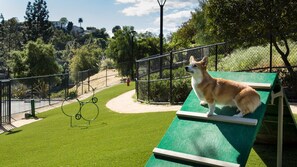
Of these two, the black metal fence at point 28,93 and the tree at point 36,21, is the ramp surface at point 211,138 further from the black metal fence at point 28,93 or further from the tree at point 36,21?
the tree at point 36,21

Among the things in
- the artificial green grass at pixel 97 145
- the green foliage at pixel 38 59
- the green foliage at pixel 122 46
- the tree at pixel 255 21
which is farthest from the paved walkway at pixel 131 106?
the green foliage at pixel 38 59

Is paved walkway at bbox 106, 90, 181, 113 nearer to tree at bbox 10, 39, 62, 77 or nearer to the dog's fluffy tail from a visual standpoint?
the dog's fluffy tail

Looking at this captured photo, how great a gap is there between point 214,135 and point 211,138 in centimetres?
6

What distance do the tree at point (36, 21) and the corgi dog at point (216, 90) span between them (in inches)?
2376

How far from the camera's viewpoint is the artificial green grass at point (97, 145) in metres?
5.70

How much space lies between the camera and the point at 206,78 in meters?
3.92

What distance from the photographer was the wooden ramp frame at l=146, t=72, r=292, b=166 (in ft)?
11.5

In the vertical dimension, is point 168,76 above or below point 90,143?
above

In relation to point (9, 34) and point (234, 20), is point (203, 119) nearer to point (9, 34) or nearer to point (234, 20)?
point (234, 20)

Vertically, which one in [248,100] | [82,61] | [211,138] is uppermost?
[82,61]

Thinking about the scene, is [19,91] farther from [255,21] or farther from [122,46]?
[122,46]

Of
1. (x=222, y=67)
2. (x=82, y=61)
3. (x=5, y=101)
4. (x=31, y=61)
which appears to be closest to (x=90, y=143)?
(x=222, y=67)

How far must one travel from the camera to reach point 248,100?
372 centimetres

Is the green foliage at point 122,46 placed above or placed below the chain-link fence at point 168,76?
above
